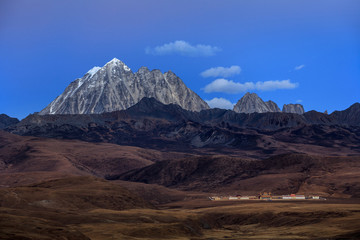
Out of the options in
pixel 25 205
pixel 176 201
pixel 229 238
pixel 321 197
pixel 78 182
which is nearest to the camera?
pixel 229 238

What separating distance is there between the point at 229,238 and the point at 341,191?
100 m

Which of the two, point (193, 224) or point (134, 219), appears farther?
point (193, 224)

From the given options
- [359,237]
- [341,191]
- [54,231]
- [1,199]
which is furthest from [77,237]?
[341,191]

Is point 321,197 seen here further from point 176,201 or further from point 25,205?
point 25,205

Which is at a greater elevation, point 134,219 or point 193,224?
point 134,219

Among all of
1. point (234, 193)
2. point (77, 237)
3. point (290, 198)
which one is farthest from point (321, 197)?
point (77, 237)

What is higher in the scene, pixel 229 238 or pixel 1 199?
pixel 1 199

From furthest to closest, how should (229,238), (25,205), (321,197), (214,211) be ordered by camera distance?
(321,197), (214,211), (25,205), (229,238)

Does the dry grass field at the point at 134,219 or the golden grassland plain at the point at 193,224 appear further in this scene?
the dry grass field at the point at 134,219

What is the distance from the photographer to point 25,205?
378 feet

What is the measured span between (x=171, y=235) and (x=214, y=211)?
41055 mm

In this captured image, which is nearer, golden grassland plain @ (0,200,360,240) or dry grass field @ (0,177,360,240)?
golden grassland plain @ (0,200,360,240)

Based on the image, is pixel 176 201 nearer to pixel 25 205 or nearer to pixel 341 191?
pixel 341 191

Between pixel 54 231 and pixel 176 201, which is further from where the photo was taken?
pixel 176 201
